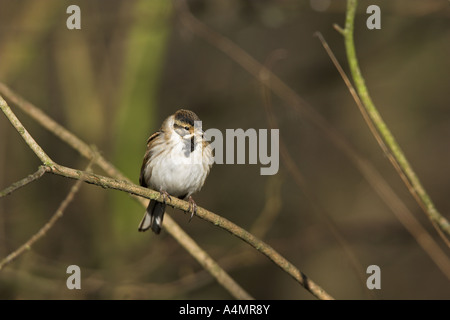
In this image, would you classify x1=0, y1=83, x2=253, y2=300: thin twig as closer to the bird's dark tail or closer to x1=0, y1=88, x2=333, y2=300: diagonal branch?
x1=0, y1=88, x2=333, y2=300: diagonal branch

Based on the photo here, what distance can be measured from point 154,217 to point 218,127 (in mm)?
2691

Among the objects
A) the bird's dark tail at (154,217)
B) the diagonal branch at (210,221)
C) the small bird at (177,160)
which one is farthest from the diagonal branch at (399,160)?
the bird's dark tail at (154,217)

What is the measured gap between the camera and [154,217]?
4461mm

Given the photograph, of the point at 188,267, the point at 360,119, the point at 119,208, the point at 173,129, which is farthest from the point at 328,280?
the point at 173,129

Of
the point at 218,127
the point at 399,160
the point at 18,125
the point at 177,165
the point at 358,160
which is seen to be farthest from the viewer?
the point at 218,127

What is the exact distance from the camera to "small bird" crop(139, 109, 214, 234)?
4.37 m

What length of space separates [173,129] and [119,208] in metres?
1.65

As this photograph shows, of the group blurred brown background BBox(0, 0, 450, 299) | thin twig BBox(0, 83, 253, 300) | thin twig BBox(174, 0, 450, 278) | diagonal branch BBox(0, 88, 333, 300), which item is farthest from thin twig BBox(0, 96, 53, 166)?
blurred brown background BBox(0, 0, 450, 299)

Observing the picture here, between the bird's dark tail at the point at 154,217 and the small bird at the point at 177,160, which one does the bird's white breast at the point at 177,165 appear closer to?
the small bird at the point at 177,160

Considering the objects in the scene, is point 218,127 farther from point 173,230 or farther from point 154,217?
point 173,230

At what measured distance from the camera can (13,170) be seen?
20.2ft

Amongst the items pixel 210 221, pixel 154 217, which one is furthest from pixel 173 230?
pixel 210 221
